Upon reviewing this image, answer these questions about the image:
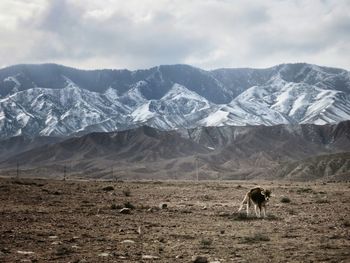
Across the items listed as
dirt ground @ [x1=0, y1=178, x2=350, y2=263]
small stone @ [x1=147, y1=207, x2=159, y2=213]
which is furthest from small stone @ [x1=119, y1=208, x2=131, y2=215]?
small stone @ [x1=147, y1=207, x2=159, y2=213]

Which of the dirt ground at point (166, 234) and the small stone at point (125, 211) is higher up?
the small stone at point (125, 211)

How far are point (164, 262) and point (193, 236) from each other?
4338 millimetres

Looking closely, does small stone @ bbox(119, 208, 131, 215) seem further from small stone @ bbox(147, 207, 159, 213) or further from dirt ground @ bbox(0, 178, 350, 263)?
small stone @ bbox(147, 207, 159, 213)

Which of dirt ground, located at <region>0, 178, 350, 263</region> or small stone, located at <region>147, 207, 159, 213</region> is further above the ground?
small stone, located at <region>147, 207, 159, 213</region>

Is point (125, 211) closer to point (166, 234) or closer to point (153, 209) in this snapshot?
point (153, 209)

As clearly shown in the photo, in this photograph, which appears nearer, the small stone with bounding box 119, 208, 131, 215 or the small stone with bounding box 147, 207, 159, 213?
the small stone with bounding box 119, 208, 131, 215

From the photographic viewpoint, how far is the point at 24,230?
57.9 ft

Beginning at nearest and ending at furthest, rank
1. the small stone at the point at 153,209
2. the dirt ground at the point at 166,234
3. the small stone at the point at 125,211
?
the dirt ground at the point at 166,234 → the small stone at the point at 125,211 → the small stone at the point at 153,209

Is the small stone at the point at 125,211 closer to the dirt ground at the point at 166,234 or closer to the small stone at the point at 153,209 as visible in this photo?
the dirt ground at the point at 166,234

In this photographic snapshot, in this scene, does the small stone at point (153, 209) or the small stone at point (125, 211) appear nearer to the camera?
the small stone at point (125, 211)


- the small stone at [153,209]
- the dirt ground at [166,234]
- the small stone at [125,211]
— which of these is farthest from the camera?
the small stone at [153,209]

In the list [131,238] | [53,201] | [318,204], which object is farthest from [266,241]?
[53,201]

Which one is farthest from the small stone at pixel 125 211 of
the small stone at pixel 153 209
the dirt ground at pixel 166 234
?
the small stone at pixel 153 209

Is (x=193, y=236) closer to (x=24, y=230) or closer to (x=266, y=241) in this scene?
(x=266, y=241)
